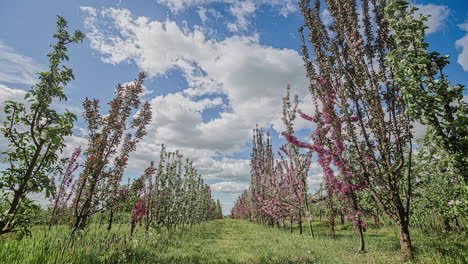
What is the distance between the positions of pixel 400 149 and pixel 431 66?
10.3ft

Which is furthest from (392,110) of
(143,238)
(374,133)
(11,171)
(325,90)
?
(143,238)

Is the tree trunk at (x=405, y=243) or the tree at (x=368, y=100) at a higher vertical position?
the tree at (x=368, y=100)

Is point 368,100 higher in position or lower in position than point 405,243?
higher

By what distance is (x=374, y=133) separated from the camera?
5.93 m

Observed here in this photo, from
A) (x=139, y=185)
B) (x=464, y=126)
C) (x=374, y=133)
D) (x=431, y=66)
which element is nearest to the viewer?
(x=464, y=126)

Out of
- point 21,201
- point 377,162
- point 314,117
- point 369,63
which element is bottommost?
point 21,201

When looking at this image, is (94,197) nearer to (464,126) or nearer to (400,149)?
(464,126)

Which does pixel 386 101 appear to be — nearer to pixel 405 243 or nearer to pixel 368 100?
pixel 368 100

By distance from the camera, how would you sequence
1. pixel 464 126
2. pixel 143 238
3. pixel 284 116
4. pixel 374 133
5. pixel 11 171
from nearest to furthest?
pixel 464 126
pixel 11 171
pixel 374 133
pixel 143 238
pixel 284 116

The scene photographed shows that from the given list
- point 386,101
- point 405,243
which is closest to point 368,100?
point 386,101

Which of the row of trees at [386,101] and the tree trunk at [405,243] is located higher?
the row of trees at [386,101]

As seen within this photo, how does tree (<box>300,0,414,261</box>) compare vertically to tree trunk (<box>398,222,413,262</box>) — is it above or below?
above

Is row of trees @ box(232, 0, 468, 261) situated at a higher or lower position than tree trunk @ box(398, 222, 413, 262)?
higher

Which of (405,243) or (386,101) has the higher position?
(386,101)
